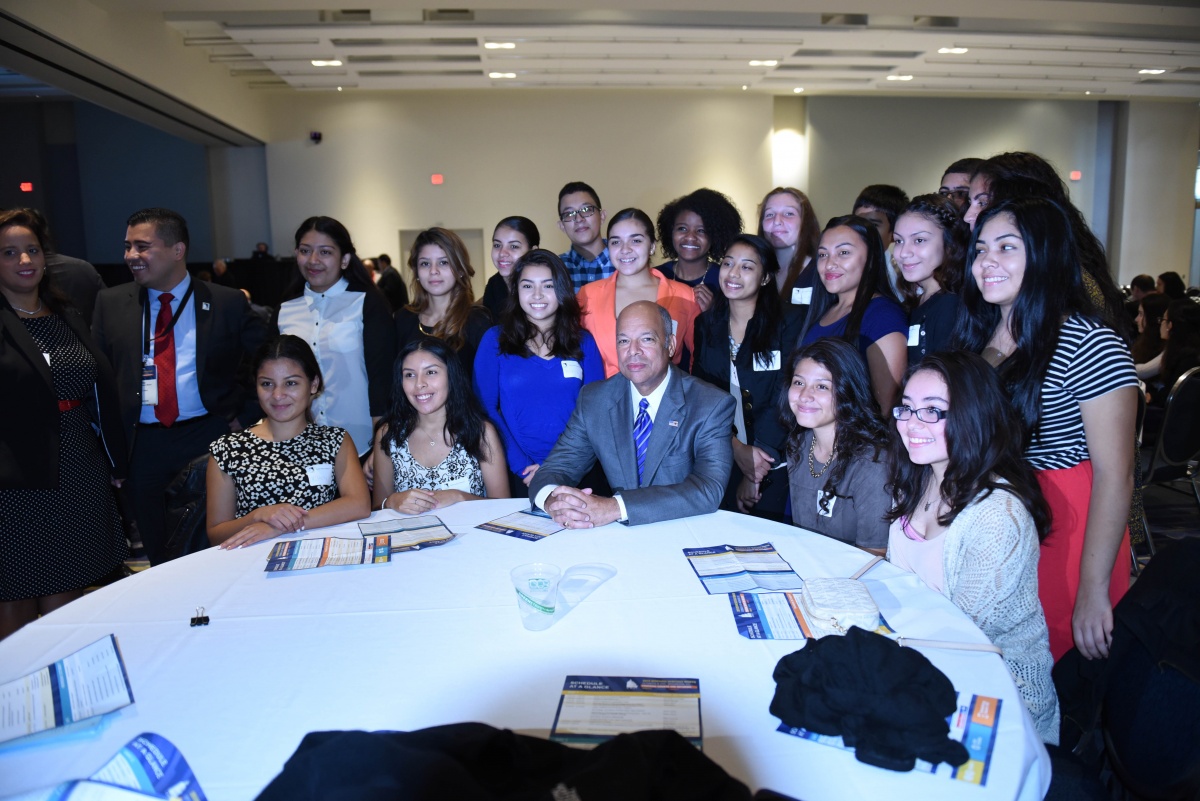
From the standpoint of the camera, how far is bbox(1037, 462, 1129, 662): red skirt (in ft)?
6.81

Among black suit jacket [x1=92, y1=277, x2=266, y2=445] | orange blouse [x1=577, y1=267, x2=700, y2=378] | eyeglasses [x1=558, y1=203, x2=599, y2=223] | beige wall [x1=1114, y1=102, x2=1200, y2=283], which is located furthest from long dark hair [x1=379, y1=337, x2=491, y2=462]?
beige wall [x1=1114, y1=102, x2=1200, y2=283]

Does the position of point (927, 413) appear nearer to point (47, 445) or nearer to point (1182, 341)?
point (47, 445)

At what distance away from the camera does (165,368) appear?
3.39m

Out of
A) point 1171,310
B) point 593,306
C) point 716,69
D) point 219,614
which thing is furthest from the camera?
point 716,69

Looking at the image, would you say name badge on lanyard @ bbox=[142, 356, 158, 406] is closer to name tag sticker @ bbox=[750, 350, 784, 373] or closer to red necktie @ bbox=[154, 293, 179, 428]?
red necktie @ bbox=[154, 293, 179, 428]

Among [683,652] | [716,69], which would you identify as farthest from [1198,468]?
[716,69]

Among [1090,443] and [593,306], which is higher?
[593,306]

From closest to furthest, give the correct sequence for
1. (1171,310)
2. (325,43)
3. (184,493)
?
(184,493) < (1171,310) < (325,43)

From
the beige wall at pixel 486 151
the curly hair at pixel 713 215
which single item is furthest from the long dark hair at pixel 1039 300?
the beige wall at pixel 486 151

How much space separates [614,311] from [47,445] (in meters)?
2.33

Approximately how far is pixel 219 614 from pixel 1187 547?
82.1 inches

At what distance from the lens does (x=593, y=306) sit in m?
3.67

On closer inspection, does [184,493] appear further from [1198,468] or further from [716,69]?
[716,69]

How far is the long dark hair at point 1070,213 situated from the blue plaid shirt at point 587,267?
2125mm
